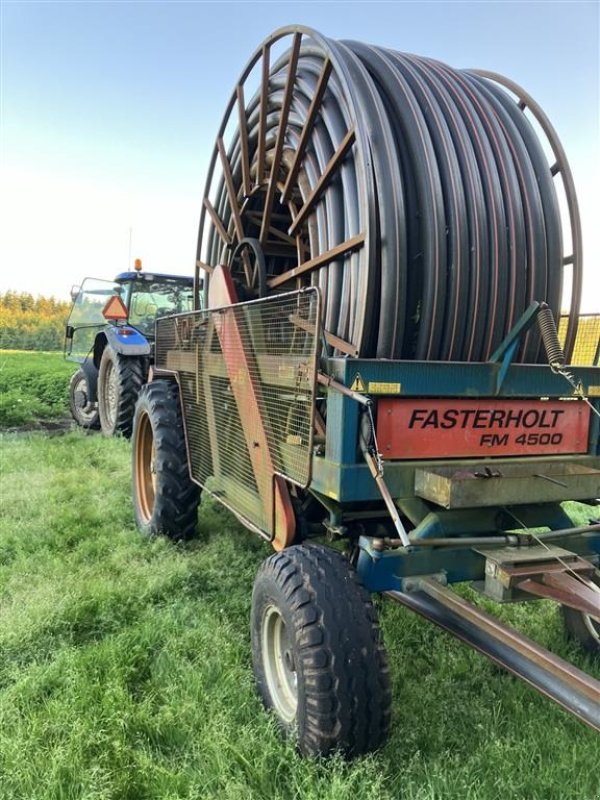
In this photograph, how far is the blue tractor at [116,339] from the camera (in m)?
8.59

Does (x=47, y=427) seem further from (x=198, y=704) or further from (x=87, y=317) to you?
(x=198, y=704)

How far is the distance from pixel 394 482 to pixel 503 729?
1.08 m

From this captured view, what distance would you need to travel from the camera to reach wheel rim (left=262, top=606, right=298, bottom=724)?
259 centimetres

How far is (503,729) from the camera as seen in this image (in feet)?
8.54

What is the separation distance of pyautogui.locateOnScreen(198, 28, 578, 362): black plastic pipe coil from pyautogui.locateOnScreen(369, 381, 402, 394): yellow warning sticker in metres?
0.44

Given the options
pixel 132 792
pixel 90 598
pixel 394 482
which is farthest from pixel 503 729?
pixel 90 598

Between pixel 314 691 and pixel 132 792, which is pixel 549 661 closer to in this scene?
pixel 314 691

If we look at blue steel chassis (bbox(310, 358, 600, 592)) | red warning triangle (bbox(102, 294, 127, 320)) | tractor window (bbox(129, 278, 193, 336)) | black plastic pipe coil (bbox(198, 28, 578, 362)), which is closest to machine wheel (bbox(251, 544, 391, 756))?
blue steel chassis (bbox(310, 358, 600, 592))

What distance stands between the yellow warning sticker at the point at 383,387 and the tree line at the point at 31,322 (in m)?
27.8

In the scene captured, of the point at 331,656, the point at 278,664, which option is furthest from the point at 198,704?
the point at 331,656

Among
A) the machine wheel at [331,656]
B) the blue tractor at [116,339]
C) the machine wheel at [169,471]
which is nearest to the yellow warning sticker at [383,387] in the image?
the machine wheel at [331,656]

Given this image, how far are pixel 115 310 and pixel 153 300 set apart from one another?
3.26ft

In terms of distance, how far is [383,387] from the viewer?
2.54 m

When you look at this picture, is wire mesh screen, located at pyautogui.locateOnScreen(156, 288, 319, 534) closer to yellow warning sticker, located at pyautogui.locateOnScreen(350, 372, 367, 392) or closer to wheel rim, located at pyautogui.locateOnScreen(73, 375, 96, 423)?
yellow warning sticker, located at pyautogui.locateOnScreen(350, 372, 367, 392)
